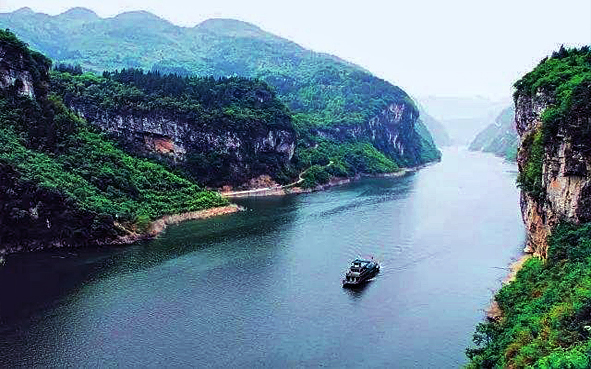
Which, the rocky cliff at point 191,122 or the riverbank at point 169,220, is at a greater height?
the rocky cliff at point 191,122

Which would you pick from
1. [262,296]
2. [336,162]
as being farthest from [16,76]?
[336,162]

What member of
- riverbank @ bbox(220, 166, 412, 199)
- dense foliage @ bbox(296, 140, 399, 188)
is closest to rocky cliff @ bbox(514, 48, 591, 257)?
riverbank @ bbox(220, 166, 412, 199)

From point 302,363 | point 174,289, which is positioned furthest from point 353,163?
point 302,363

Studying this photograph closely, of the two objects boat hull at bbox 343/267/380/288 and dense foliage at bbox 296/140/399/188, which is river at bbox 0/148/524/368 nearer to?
boat hull at bbox 343/267/380/288

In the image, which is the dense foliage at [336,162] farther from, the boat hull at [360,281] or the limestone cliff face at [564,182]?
the limestone cliff face at [564,182]

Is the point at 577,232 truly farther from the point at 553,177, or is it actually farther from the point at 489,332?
the point at 489,332

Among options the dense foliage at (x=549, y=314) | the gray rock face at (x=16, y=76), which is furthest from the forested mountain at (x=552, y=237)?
the gray rock face at (x=16, y=76)

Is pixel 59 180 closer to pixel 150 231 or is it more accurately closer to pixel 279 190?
pixel 150 231
